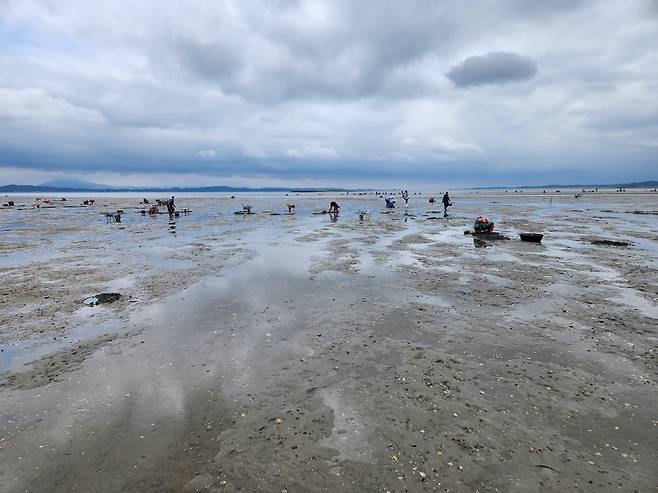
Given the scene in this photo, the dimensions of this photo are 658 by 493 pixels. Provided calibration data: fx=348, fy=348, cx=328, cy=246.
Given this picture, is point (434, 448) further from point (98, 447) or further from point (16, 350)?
point (16, 350)

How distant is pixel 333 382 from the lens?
8586 mm

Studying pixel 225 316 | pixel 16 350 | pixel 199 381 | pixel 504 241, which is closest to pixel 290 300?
pixel 225 316

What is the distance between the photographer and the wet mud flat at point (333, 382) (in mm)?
5879

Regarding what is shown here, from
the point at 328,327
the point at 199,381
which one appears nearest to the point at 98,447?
the point at 199,381

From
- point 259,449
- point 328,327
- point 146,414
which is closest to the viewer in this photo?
point 259,449

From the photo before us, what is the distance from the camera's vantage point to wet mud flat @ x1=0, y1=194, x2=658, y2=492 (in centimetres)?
588

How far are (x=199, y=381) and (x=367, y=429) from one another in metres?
4.35

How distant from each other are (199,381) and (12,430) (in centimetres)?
354

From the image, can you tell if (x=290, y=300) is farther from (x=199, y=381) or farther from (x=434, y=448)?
(x=434, y=448)

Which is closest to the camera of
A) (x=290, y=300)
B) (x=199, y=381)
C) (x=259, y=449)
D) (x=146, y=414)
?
(x=259, y=449)

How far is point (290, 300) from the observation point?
Result: 14.9 m

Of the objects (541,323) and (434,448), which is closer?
(434,448)

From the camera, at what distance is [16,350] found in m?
10.5

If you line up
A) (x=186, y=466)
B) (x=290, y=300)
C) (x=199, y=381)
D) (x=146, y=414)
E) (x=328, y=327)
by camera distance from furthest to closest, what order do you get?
(x=290, y=300) → (x=328, y=327) → (x=199, y=381) → (x=146, y=414) → (x=186, y=466)
